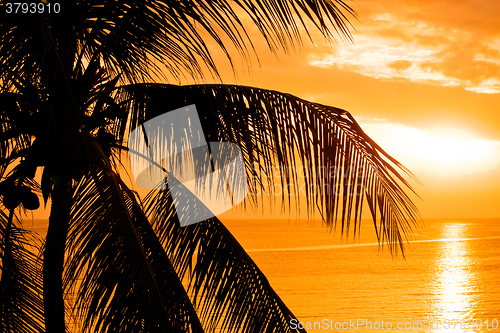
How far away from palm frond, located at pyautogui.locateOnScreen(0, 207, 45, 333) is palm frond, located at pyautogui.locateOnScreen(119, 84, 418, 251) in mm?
1322

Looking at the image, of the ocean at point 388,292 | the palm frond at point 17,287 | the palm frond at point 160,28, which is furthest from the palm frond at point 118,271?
the ocean at point 388,292

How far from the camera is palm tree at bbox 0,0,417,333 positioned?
2.10 m

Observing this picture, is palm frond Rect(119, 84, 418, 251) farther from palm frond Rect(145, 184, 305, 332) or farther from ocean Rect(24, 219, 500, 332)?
ocean Rect(24, 219, 500, 332)

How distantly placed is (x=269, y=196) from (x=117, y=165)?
1.53m

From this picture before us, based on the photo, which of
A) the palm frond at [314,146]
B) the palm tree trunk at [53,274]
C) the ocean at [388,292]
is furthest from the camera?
the ocean at [388,292]

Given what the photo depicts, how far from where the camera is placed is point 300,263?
34.8 m

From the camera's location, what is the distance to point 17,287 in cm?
312

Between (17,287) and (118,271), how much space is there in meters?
1.69

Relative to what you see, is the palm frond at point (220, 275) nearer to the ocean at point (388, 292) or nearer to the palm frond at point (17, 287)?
the ocean at point (388, 292)

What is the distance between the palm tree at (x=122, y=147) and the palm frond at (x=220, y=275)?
10 mm

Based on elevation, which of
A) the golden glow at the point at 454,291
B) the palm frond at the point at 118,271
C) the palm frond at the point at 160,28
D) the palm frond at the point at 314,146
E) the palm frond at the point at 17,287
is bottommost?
the golden glow at the point at 454,291

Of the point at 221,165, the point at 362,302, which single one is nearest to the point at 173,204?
the point at 221,165

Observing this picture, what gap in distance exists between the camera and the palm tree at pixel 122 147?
210 cm

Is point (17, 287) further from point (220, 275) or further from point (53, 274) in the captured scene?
point (220, 275)
